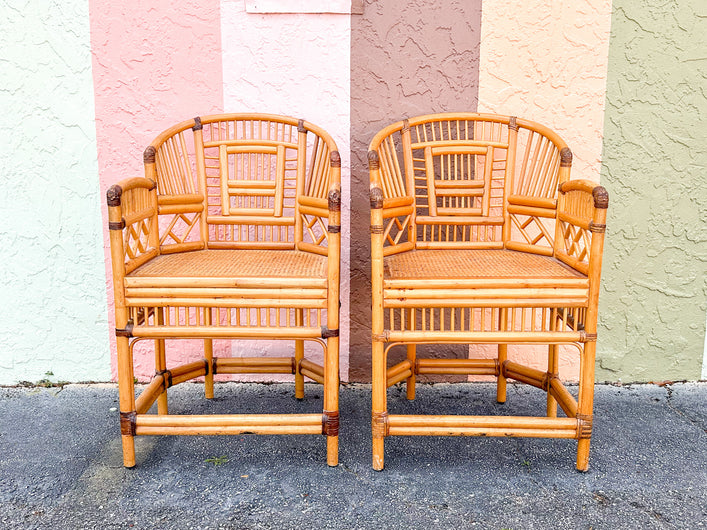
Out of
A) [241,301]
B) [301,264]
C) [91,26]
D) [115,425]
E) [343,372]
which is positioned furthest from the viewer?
[343,372]

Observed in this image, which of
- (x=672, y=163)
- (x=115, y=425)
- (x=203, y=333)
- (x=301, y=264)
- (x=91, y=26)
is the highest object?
(x=91, y=26)

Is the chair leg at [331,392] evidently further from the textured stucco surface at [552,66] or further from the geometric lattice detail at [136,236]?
the textured stucco surface at [552,66]

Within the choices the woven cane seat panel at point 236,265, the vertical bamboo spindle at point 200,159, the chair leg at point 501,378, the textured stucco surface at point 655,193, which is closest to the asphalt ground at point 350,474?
the chair leg at point 501,378

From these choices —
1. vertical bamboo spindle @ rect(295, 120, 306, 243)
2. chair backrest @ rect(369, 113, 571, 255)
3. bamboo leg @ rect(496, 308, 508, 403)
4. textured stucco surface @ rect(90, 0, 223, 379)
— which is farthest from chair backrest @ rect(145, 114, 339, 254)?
bamboo leg @ rect(496, 308, 508, 403)

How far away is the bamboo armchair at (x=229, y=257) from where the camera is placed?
1.77 meters

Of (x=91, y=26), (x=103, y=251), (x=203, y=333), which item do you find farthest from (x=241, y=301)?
(x=91, y=26)

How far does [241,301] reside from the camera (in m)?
1.77

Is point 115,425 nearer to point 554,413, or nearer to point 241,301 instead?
point 241,301

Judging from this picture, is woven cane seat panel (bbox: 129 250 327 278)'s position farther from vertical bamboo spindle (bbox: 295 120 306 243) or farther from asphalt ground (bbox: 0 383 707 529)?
asphalt ground (bbox: 0 383 707 529)

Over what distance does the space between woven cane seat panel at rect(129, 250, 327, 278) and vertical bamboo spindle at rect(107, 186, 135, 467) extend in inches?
2.4

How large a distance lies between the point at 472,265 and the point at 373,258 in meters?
0.34

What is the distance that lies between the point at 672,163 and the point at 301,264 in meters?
1.51

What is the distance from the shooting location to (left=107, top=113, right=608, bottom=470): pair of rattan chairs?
1.76 m

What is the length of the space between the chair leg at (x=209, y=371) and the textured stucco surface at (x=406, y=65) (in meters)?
0.72
